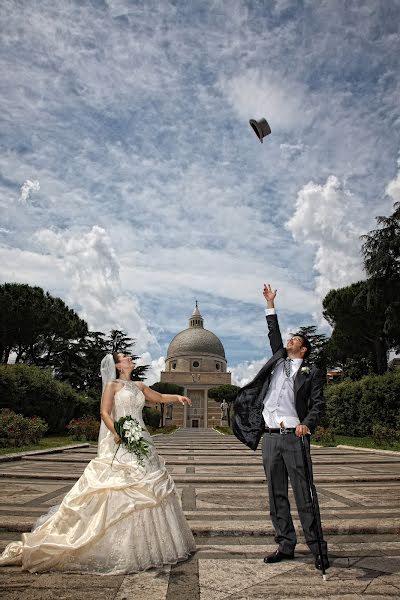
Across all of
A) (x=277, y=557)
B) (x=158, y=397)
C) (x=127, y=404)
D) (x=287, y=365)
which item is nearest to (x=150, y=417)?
(x=158, y=397)

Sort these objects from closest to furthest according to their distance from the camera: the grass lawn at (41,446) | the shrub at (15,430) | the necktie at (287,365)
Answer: the necktie at (287,365) < the grass lawn at (41,446) < the shrub at (15,430)

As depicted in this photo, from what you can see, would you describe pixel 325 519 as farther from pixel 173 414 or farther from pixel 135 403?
pixel 173 414

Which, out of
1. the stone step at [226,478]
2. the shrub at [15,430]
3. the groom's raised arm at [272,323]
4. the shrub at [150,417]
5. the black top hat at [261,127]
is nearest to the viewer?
the groom's raised arm at [272,323]

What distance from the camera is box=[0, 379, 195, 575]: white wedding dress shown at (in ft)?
10.7

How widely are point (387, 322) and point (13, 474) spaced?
75.7 feet

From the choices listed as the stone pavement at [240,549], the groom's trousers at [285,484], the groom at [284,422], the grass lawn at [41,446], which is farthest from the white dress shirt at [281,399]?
the grass lawn at [41,446]

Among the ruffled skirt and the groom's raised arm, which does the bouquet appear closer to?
the ruffled skirt

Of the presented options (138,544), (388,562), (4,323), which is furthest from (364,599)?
(4,323)

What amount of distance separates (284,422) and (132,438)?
125 centimetres

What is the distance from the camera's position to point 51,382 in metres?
21.8

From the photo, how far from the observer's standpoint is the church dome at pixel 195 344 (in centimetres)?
7921

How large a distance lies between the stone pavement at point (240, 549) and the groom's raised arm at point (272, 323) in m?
1.73

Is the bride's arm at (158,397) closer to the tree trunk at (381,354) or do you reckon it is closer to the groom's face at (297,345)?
the groom's face at (297,345)

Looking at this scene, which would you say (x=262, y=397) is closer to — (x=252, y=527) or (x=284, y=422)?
(x=284, y=422)
